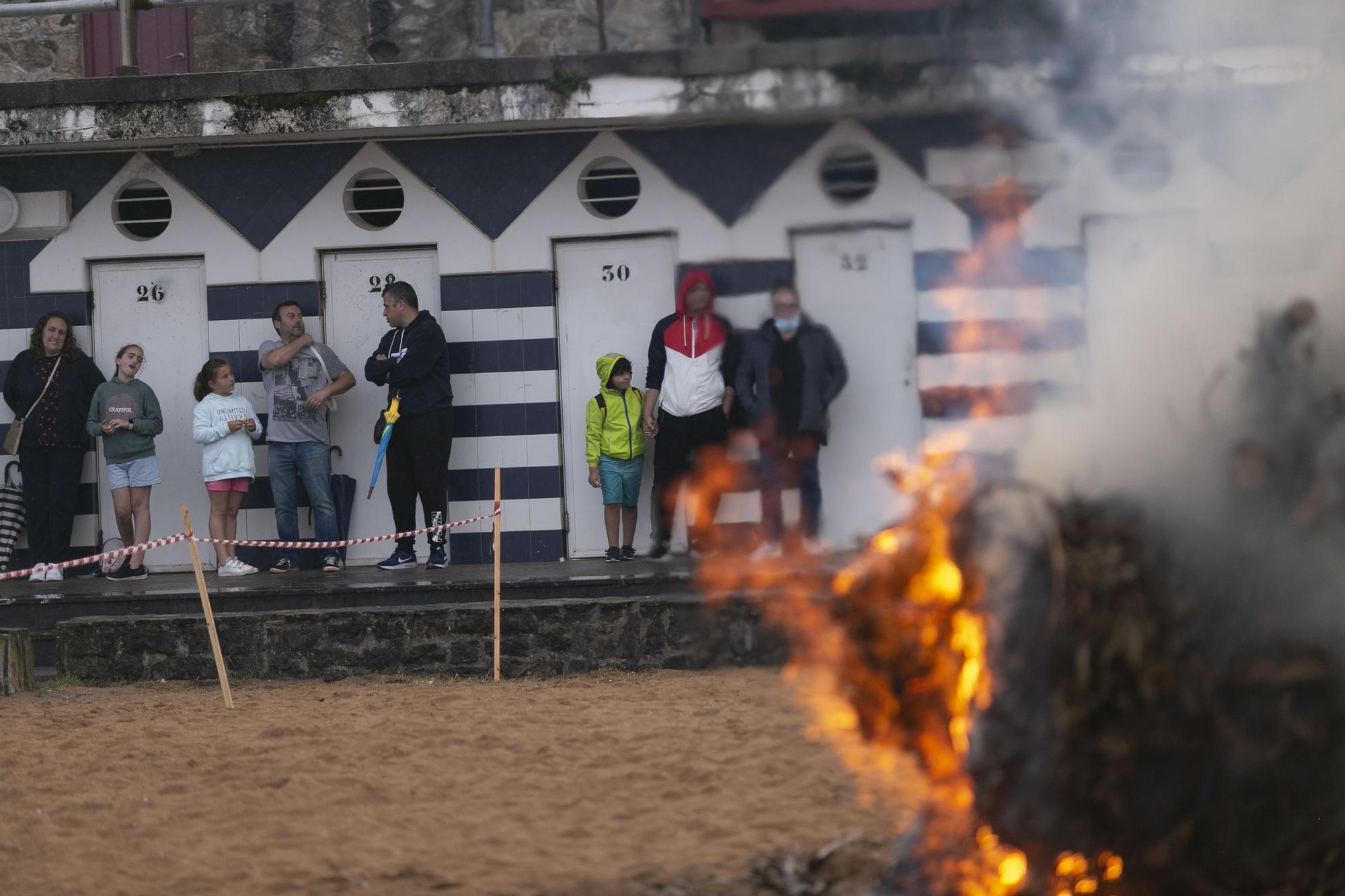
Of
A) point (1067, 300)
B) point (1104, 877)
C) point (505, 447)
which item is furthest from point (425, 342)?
point (1104, 877)

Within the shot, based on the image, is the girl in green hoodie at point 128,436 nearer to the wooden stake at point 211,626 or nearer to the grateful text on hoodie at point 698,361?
the wooden stake at point 211,626

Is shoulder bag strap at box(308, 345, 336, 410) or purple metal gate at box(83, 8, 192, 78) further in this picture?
purple metal gate at box(83, 8, 192, 78)

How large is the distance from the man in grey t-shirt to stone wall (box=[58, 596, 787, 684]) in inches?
82.2

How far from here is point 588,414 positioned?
42.2ft

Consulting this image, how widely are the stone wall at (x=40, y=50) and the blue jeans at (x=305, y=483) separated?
6.61 meters

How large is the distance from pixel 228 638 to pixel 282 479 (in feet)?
7.95

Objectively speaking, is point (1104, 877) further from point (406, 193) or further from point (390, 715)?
point (406, 193)

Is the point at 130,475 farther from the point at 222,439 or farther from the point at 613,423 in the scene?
the point at 613,423

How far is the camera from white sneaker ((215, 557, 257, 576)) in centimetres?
1289

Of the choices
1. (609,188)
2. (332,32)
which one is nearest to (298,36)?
(332,32)

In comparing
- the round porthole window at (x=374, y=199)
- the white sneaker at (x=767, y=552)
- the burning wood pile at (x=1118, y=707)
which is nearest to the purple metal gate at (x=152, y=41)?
the round porthole window at (x=374, y=199)

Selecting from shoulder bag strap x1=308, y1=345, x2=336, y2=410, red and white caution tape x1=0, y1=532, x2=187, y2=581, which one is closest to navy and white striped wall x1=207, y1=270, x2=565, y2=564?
shoulder bag strap x1=308, y1=345, x2=336, y2=410

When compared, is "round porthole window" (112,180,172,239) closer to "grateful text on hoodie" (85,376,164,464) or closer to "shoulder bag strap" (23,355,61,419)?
"shoulder bag strap" (23,355,61,419)

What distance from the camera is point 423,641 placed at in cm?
1095
